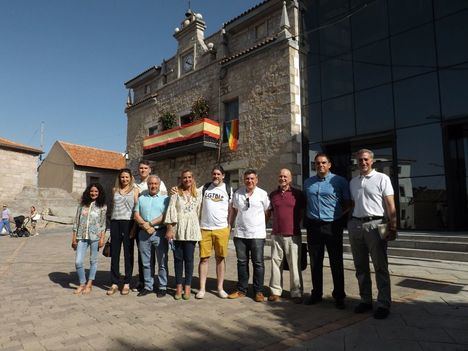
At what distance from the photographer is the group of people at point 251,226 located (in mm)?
3887

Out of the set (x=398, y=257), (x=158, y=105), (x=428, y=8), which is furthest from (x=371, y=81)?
(x=158, y=105)

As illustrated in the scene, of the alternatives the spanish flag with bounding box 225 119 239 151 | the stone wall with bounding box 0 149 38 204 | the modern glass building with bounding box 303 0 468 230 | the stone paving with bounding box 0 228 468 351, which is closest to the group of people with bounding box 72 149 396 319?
the stone paving with bounding box 0 228 468 351

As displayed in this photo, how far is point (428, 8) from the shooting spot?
1006cm

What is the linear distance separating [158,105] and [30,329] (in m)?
15.3

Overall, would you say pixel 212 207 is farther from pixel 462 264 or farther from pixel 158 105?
pixel 158 105

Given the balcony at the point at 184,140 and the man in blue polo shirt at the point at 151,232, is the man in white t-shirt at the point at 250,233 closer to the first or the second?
the man in blue polo shirt at the point at 151,232

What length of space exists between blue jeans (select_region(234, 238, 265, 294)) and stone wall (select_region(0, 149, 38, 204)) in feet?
77.5

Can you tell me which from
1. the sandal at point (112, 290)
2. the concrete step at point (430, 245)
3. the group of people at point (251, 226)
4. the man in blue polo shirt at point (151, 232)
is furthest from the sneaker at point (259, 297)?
the concrete step at point (430, 245)

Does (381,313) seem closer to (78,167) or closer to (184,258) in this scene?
(184,258)

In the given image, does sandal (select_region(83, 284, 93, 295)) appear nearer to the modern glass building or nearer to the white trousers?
the white trousers

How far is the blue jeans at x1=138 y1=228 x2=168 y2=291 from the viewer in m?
4.76

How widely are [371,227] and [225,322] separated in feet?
6.16

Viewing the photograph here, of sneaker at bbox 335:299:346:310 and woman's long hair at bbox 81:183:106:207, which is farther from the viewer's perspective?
woman's long hair at bbox 81:183:106:207

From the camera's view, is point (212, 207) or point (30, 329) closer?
point (30, 329)
